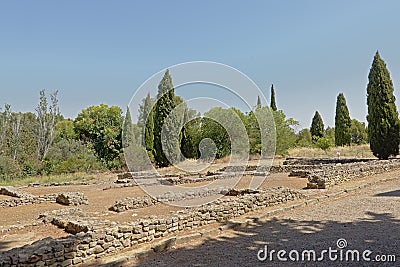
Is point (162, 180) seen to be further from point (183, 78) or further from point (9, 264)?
point (9, 264)

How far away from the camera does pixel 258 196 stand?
902cm

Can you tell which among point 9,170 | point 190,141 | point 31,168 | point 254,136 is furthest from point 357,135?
point 9,170

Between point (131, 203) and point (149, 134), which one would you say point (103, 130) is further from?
point (131, 203)

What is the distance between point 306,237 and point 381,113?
1936 centimetres

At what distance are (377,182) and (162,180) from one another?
10.4 metres

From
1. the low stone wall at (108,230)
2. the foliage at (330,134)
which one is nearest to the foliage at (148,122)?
the low stone wall at (108,230)

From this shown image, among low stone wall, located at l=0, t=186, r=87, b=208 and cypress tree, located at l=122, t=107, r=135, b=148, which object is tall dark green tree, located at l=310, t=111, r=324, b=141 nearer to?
cypress tree, located at l=122, t=107, r=135, b=148

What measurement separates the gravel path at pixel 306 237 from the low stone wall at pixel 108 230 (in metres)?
0.61

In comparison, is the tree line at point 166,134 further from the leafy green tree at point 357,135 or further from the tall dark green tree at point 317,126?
the leafy green tree at point 357,135

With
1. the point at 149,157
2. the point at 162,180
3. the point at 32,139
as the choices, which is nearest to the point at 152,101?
the point at 149,157

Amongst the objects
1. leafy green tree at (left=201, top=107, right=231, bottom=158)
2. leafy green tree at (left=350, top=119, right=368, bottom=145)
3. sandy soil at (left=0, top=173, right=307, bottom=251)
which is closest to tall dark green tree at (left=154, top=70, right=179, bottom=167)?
leafy green tree at (left=201, top=107, right=231, bottom=158)
